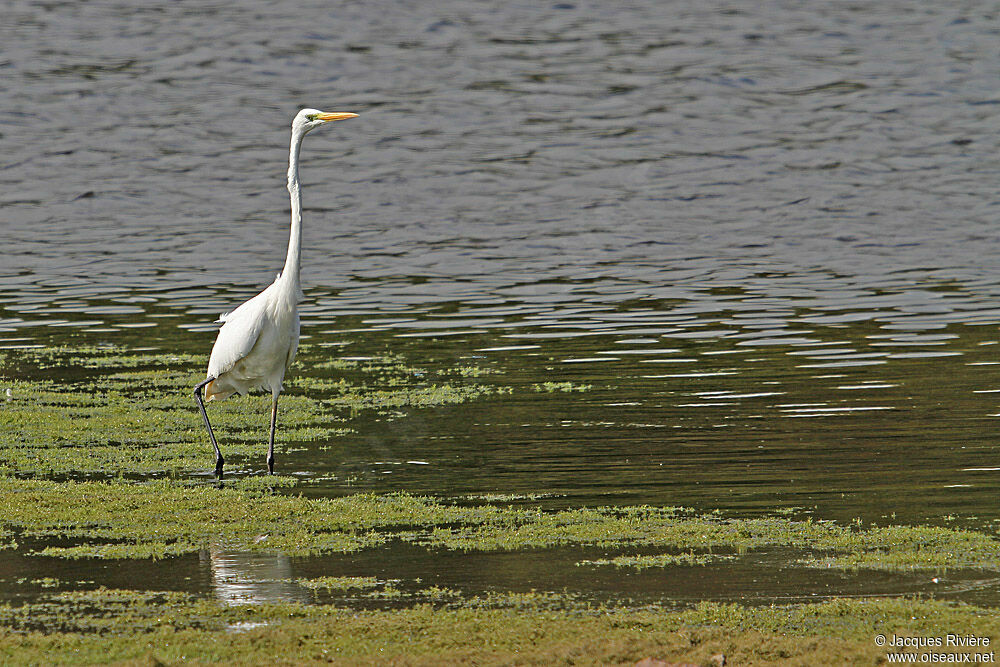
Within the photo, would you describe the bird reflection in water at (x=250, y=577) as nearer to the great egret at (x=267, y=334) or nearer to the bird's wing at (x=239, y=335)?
the great egret at (x=267, y=334)

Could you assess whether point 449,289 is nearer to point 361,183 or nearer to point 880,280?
point 880,280

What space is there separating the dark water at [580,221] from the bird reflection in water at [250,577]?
1.80 feet

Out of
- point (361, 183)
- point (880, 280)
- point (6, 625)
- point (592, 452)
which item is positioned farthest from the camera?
point (361, 183)

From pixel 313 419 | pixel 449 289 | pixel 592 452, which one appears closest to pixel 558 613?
pixel 592 452

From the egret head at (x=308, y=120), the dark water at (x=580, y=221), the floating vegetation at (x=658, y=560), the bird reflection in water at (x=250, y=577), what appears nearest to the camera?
the bird reflection in water at (x=250, y=577)

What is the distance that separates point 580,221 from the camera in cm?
3038

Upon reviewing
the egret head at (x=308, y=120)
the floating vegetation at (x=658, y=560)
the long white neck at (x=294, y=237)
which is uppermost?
the egret head at (x=308, y=120)

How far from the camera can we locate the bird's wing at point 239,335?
36.9ft

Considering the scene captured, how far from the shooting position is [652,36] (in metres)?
47.5

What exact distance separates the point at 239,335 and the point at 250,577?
411cm

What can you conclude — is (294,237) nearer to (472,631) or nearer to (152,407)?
(152,407)


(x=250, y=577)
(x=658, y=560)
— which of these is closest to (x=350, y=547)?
(x=250, y=577)

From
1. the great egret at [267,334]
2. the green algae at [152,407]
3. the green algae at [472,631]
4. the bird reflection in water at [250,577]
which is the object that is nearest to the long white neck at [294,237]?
the great egret at [267,334]

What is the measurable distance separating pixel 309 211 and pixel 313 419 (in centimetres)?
2057
